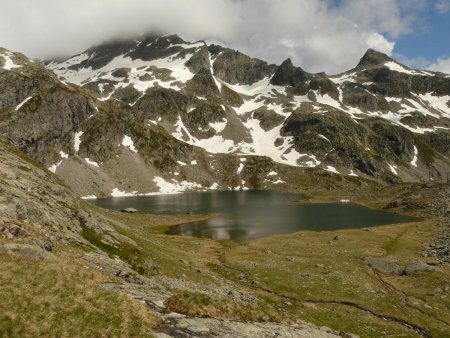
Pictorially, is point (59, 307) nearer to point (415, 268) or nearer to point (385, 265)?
point (415, 268)

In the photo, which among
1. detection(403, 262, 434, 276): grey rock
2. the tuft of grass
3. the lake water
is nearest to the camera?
the tuft of grass

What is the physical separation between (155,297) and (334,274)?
1927 inches

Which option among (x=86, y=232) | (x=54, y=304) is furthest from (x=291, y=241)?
(x=54, y=304)

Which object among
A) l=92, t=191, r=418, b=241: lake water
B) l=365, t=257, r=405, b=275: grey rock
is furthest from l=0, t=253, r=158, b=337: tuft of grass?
l=92, t=191, r=418, b=241: lake water

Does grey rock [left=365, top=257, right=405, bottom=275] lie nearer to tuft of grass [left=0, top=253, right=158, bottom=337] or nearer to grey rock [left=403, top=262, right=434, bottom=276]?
grey rock [left=403, top=262, right=434, bottom=276]

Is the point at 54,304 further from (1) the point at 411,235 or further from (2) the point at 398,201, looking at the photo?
(2) the point at 398,201

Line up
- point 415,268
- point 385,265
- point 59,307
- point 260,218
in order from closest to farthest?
point 59,307 → point 415,268 → point 385,265 → point 260,218

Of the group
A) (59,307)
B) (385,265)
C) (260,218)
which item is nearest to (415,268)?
(385,265)

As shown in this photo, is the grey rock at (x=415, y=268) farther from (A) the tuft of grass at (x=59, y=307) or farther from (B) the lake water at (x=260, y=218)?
(A) the tuft of grass at (x=59, y=307)

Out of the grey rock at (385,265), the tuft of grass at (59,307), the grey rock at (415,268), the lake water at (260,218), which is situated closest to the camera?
the tuft of grass at (59,307)

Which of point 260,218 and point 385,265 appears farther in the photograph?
point 260,218

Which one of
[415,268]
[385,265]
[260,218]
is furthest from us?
[260,218]

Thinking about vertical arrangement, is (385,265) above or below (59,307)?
below

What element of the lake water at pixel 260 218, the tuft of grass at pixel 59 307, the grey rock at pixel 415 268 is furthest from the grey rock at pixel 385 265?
the tuft of grass at pixel 59 307
